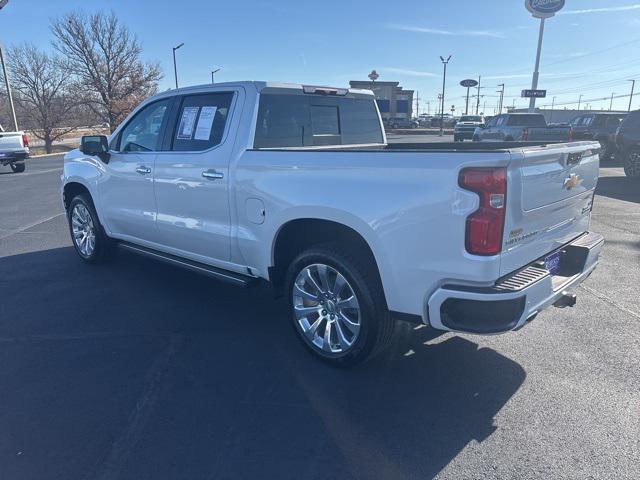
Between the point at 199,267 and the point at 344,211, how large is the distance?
1857mm

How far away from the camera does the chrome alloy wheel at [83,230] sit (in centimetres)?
600

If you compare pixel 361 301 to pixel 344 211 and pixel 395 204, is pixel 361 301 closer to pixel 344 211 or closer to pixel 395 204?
pixel 344 211

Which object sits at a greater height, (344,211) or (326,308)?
(344,211)

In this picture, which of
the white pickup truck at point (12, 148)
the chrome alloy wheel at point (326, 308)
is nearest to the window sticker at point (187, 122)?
the chrome alloy wheel at point (326, 308)

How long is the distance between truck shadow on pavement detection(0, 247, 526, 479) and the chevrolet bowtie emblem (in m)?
1.34

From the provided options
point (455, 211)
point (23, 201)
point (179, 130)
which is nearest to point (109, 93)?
point (23, 201)

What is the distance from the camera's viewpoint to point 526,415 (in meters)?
3.00

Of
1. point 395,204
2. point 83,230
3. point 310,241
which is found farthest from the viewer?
point 83,230

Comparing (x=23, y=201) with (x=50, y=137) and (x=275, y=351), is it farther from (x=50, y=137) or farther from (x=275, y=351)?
(x=50, y=137)

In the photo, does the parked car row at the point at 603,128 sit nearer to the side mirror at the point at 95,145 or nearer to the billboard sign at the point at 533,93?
the billboard sign at the point at 533,93

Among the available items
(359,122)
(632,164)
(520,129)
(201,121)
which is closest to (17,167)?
(201,121)

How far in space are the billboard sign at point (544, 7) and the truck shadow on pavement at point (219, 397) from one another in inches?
1256

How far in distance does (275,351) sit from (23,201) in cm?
1007

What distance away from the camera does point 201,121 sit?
14.2ft
